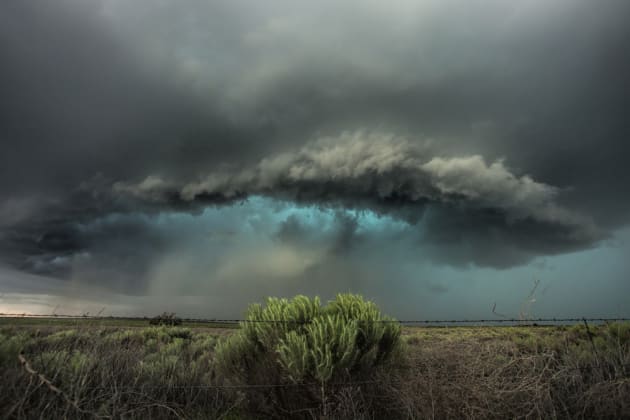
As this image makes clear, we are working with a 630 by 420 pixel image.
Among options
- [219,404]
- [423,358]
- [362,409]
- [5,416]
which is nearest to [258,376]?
[219,404]

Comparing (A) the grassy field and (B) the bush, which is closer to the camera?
(A) the grassy field

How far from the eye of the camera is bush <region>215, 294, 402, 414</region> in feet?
21.7

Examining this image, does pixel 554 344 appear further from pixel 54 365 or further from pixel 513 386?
pixel 54 365

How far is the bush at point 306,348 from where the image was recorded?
6.62m

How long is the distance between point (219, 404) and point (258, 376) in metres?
0.87

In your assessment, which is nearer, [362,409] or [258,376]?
[362,409]

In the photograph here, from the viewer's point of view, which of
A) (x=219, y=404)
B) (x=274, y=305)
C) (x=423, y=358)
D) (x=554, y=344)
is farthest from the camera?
(x=554, y=344)

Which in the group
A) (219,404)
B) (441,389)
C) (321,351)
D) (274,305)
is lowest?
(219,404)

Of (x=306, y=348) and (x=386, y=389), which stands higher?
(x=306, y=348)

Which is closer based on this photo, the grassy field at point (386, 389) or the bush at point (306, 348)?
the grassy field at point (386, 389)

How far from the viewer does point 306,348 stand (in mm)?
6578

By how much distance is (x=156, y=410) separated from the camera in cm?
563

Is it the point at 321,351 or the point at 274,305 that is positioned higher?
the point at 274,305

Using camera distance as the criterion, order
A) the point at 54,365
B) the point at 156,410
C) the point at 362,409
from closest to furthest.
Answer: the point at 54,365, the point at 156,410, the point at 362,409
